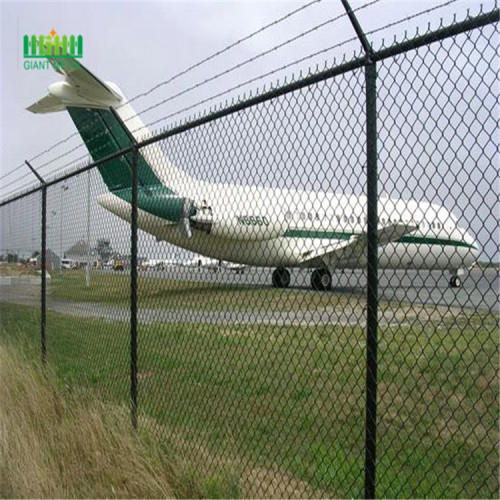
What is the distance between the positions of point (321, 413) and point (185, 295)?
5.61 feet

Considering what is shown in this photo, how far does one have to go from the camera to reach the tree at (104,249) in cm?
646

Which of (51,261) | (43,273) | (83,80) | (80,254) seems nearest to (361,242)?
(80,254)

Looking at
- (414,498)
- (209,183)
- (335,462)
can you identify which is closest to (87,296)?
(209,183)

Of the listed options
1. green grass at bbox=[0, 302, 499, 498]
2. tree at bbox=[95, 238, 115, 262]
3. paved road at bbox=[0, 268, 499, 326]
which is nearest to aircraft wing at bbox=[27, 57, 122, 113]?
paved road at bbox=[0, 268, 499, 326]

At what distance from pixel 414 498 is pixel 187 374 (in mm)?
3885

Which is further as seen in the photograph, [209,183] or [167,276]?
[167,276]

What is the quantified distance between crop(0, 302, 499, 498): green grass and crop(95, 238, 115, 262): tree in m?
0.80

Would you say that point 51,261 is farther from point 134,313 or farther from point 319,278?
point 134,313

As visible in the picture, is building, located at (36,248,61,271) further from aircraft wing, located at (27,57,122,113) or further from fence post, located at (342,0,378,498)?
fence post, located at (342,0,378,498)

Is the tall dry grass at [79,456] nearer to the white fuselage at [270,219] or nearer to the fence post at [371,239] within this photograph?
the fence post at [371,239]

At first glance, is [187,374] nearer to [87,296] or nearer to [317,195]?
[87,296]

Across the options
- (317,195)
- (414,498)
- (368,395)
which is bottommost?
(414,498)

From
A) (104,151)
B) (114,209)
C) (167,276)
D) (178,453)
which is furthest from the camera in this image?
(104,151)

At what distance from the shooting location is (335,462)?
4.43 meters
